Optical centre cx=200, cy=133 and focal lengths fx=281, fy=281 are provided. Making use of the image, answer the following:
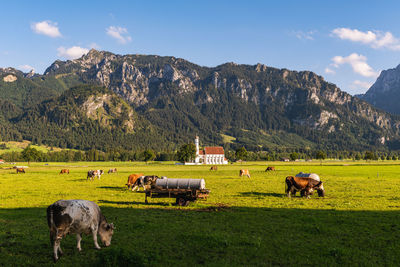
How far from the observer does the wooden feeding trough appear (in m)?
27.6

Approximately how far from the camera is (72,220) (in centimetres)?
1322

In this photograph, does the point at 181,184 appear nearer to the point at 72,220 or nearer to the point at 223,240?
the point at 223,240

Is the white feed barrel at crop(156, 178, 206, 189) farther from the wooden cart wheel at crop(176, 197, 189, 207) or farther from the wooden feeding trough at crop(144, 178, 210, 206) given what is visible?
the wooden cart wheel at crop(176, 197, 189, 207)

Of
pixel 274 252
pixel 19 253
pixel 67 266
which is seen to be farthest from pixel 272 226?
pixel 19 253

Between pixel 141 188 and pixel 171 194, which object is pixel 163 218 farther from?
pixel 141 188

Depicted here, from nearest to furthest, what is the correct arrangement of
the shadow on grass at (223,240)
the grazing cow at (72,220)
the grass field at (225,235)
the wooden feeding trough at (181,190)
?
the shadow on grass at (223,240), the grass field at (225,235), the grazing cow at (72,220), the wooden feeding trough at (181,190)

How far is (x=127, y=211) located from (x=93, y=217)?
11.2 m

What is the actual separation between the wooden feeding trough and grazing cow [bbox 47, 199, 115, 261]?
13.5m

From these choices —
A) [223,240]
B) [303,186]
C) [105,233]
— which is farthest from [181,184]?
[303,186]

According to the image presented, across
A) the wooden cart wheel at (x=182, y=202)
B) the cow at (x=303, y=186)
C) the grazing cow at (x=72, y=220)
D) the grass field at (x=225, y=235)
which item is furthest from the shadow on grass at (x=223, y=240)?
the cow at (x=303, y=186)

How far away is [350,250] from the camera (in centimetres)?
1404

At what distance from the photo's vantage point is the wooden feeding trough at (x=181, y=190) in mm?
27641

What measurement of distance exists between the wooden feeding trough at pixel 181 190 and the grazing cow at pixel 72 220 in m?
13.5

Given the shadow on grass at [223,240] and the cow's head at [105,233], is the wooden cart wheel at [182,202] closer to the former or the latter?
the shadow on grass at [223,240]
